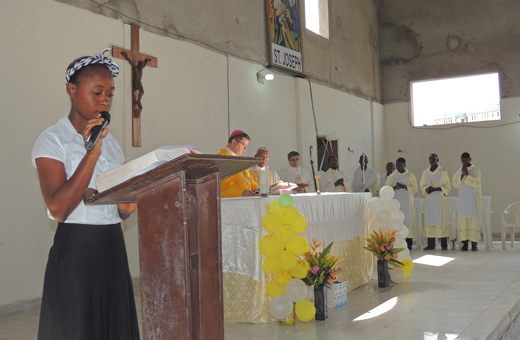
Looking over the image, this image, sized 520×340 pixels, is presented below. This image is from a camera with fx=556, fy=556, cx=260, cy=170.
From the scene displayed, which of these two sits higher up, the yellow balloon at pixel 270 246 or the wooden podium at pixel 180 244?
the wooden podium at pixel 180 244

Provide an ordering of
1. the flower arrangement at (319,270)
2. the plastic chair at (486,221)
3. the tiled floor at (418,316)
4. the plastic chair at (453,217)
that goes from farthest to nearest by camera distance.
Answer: the plastic chair at (453,217) < the plastic chair at (486,221) < the flower arrangement at (319,270) < the tiled floor at (418,316)

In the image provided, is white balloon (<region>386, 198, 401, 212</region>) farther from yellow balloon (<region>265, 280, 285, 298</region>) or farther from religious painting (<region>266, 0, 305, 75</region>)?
religious painting (<region>266, 0, 305, 75</region>)

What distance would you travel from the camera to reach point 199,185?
1617 mm

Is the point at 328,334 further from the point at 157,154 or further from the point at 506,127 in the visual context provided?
the point at 506,127

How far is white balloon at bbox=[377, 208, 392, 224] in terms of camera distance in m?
6.12

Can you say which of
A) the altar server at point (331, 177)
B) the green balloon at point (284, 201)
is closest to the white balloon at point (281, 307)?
the green balloon at point (284, 201)

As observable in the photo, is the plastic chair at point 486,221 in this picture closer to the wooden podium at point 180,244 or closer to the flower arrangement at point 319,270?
the flower arrangement at point 319,270

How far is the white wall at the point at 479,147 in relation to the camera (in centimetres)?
1277

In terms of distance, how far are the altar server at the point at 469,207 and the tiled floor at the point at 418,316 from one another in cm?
274

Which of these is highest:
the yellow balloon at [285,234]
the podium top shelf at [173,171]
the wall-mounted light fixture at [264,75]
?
the wall-mounted light fixture at [264,75]

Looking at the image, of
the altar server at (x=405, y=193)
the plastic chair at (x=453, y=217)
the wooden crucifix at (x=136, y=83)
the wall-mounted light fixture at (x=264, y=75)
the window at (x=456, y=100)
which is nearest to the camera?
the wooden crucifix at (x=136, y=83)

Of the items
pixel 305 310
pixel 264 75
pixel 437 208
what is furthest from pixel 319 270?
pixel 437 208

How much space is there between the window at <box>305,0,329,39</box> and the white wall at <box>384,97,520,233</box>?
11.6 ft

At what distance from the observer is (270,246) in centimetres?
423
